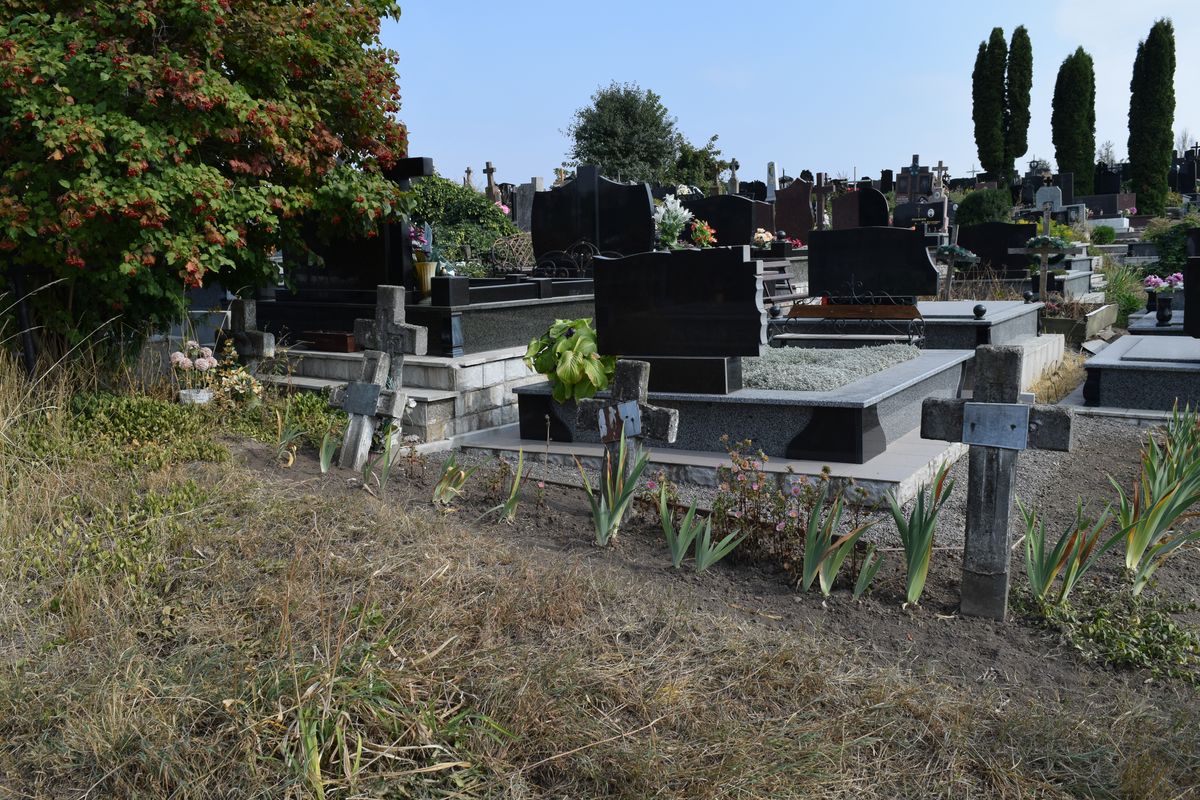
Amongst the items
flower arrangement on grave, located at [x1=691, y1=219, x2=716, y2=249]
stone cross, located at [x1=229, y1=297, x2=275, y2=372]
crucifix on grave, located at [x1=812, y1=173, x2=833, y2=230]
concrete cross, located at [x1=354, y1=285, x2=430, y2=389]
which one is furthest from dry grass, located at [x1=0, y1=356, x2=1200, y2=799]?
crucifix on grave, located at [x1=812, y1=173, x2=833, y2=230]

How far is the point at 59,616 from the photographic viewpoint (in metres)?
3.63

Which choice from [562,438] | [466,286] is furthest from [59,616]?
[466,286]

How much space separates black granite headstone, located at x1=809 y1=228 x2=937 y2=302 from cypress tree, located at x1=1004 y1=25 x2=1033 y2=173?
34102 mm

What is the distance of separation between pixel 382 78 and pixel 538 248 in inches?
123

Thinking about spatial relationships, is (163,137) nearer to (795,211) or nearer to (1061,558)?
(1061,558)

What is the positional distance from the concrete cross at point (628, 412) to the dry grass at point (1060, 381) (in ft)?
16.9

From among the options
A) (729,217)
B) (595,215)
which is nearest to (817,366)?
(595,215)

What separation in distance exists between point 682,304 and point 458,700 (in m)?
4.03

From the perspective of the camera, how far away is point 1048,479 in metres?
6.27

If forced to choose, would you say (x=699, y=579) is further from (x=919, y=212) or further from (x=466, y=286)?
(x=919, y=212)

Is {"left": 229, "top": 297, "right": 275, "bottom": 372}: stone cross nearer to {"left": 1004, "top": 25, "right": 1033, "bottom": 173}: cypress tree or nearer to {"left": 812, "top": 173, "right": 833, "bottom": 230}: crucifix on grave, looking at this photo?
{"left": 812, "top": 173, "right": 833, "bottom": 230}: crucifix on grave

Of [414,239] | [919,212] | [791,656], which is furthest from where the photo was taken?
[919,212]

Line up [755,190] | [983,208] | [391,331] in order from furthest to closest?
[983,208] → [755,190] → [391,331]

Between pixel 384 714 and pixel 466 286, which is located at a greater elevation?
pixel 466 286
